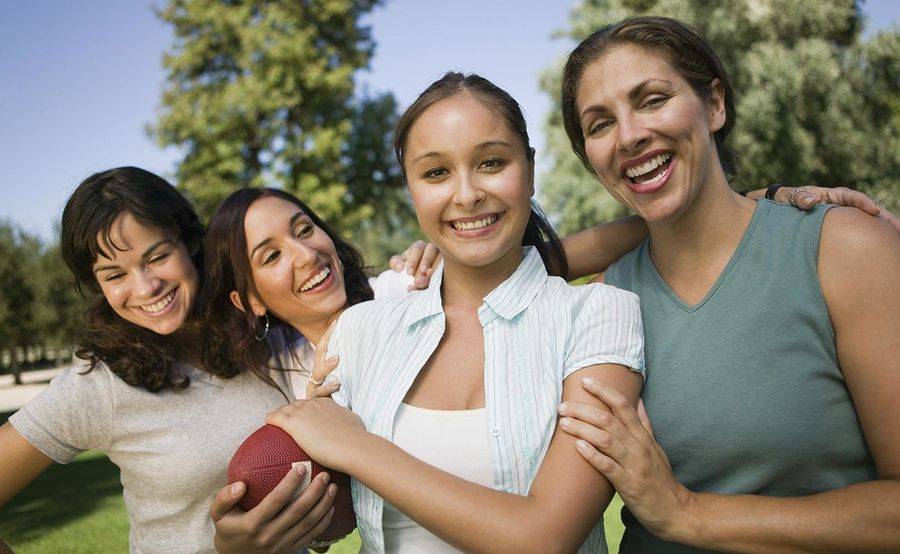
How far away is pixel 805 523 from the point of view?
1.97m

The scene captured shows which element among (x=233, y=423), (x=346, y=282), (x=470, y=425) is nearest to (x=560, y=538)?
(x=470, y=425)

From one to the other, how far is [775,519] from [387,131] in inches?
949

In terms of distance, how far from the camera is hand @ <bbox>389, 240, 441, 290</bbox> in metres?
3.13

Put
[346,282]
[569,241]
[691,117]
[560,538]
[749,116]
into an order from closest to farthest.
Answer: [560,538] < [691,117] < [569,241] < [346,282] < [749,116]

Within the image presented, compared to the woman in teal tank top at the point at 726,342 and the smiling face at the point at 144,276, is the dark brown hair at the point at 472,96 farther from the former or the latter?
the smiling face at the point at 144,276

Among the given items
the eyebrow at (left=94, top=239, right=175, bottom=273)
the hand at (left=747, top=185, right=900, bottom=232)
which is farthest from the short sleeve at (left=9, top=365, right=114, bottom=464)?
the hand at (left=747, top=185, right=900, bottom=232)

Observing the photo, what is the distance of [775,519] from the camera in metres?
1.99

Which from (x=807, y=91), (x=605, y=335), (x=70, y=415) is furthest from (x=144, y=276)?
(x=807, y=91)

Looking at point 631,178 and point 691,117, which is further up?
point 691,117

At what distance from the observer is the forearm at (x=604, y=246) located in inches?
116

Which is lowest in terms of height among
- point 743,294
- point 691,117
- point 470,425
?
point 470,425

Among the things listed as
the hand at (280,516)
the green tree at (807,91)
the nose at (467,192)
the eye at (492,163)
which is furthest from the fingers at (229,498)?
the green tree at (807,91)

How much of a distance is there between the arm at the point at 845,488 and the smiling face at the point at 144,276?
233 centimetres

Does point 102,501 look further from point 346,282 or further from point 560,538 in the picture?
point 560,538
